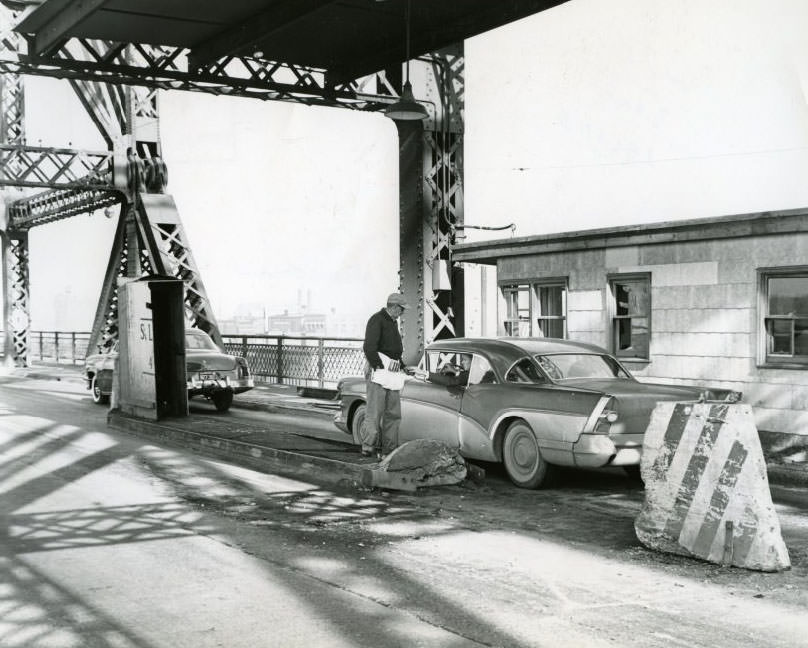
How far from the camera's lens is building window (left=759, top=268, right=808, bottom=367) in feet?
39.8

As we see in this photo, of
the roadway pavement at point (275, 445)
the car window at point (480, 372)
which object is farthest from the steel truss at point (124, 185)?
the car window at point (480, 372)

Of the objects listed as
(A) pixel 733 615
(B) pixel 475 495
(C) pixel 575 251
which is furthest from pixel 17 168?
(A) pixel 733 615

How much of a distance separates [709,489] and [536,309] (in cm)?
973

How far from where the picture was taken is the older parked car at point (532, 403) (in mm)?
8906

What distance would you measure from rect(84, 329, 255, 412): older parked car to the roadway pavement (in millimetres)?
431

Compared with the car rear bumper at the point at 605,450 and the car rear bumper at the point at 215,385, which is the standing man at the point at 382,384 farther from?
the car rear bumper at the point at 215,385

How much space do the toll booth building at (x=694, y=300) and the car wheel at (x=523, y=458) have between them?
165 inches

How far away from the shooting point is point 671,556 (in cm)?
668

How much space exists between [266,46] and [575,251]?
733 cm

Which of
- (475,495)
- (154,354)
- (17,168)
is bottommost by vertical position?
(475,495)

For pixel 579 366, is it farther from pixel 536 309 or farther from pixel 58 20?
pixel 58 20

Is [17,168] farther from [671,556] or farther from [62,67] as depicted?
[671,556]

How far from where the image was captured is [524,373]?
988 centimetres

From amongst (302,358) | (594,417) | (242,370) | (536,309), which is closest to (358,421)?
(594,417)
